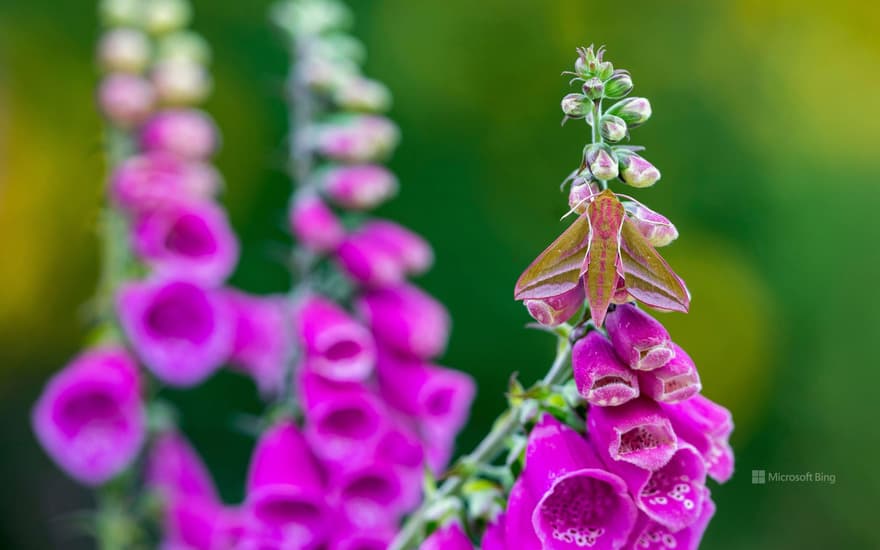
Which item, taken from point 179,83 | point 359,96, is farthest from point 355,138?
point 179,83

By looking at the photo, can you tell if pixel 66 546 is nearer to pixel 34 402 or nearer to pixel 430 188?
pixel 34 402

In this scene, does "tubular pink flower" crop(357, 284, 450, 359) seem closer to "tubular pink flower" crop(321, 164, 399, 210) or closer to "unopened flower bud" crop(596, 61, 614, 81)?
"tubular pink flower" crop(321, 164, 399, 210)

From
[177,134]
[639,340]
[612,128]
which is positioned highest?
[177,134]

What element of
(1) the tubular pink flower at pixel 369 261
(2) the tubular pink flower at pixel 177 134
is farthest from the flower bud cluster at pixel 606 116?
(2) the tubular pink flower at pixel 177 134

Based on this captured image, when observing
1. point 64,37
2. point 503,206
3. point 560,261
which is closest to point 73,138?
point 64,37

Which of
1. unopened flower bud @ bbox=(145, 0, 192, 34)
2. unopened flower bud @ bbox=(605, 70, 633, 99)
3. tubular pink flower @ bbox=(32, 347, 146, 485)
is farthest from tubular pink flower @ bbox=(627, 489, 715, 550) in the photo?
unopened flower bud @ bbox=(145, 0, 192, 34)

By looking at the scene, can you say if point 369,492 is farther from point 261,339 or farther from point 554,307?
point 554,307
